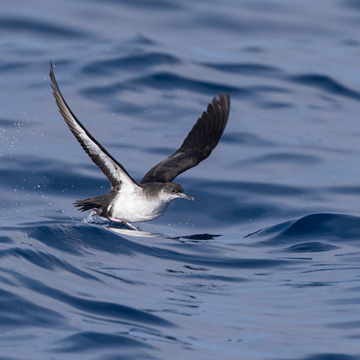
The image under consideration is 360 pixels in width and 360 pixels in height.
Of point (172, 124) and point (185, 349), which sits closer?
point (185, 349)

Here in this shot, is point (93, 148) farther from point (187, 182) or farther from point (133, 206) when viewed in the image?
point (187, 182)

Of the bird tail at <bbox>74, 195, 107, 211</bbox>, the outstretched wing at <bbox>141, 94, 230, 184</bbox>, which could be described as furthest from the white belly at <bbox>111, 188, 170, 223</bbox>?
the outstretched wing at <bbox>141, 94, 230, 184</bbox>

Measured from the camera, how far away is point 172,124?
15391mm

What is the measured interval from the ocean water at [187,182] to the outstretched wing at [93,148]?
0.58 metres

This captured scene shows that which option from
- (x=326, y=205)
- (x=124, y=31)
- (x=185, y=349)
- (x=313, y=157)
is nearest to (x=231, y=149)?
(x=313, y=157)

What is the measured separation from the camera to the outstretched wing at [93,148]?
7.95 meters

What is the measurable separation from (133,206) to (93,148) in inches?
51.7

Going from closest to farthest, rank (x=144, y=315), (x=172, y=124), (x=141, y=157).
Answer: (x=144, y=315), (x=141, y=157), (x=172, y=124)

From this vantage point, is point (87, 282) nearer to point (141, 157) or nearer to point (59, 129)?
point (141, 157)


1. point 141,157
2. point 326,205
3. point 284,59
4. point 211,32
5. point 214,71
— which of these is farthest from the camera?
point 211,32

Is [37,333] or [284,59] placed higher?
[284,59]

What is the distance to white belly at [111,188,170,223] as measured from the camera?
9797mm

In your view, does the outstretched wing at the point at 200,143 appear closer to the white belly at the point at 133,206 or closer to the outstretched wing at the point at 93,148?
the white belly at the point at 133,206

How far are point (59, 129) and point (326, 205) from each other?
4.85m
